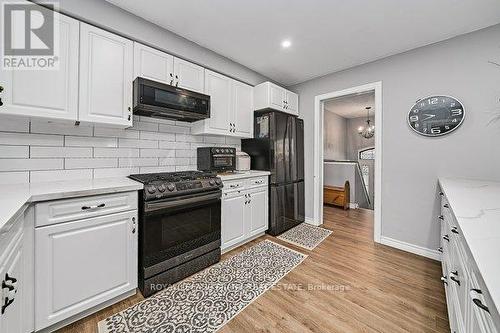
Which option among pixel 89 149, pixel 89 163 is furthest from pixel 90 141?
pixel 89 163

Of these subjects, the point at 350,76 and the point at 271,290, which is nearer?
the point at 271,290

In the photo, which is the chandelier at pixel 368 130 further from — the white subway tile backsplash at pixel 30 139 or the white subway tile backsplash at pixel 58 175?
the white subway tile backsplash at pixel 30 139

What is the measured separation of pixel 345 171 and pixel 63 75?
501 cm

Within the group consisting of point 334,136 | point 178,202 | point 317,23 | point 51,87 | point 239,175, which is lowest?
point 178,202

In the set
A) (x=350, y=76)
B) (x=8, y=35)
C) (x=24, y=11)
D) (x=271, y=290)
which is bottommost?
(x=271, y=290)

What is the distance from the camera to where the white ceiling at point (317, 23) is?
6.10 feet

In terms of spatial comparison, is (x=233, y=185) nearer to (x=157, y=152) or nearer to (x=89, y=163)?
(x=157, y=152)

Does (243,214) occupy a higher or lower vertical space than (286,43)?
lower

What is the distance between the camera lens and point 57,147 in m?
1.82

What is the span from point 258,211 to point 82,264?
1.96m

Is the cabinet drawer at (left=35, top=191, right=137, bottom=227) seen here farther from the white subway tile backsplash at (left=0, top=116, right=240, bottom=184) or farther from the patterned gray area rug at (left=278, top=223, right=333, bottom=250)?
the patterned gray area rug at (left=278, top=223, right=333, bottom=250)

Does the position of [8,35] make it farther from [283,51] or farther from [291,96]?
[291,96]

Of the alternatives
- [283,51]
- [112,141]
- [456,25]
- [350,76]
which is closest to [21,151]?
[112,141]

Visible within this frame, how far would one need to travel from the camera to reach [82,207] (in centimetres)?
144
